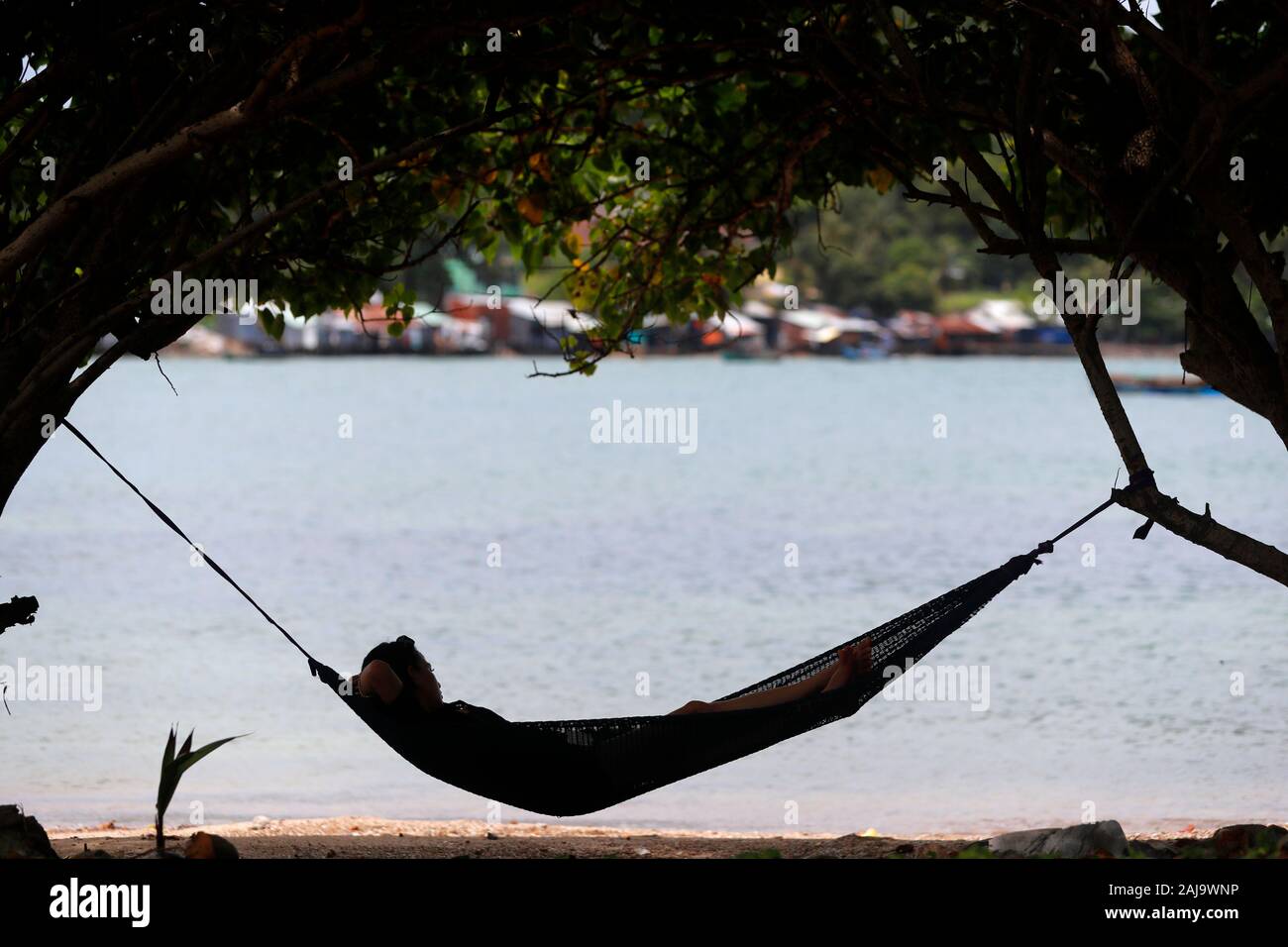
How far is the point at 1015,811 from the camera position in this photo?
21.9 feet

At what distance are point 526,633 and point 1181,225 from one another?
774cm

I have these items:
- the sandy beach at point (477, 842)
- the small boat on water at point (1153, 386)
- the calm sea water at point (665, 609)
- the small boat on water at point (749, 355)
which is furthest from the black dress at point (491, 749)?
the small boat on water at point (749, 355)

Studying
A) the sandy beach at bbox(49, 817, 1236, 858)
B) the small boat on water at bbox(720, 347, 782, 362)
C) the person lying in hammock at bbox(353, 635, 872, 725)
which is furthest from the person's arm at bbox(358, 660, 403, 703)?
the small boat on water at bbox(720, 347, 782, 362)

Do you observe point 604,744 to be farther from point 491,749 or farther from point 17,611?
point 17,611

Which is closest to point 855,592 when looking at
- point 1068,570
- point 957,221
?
point 1068,570

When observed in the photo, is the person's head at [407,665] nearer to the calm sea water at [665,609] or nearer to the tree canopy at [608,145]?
the tree canopy at [608,145]

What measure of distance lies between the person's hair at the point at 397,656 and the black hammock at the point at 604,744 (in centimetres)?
10

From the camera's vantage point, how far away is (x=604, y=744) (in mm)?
3779

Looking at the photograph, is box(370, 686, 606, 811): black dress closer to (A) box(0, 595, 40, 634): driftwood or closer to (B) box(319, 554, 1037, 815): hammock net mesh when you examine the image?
(B) box(319, 554, 1037, 815): hammock net mesh

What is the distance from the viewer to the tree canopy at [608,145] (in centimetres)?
364
